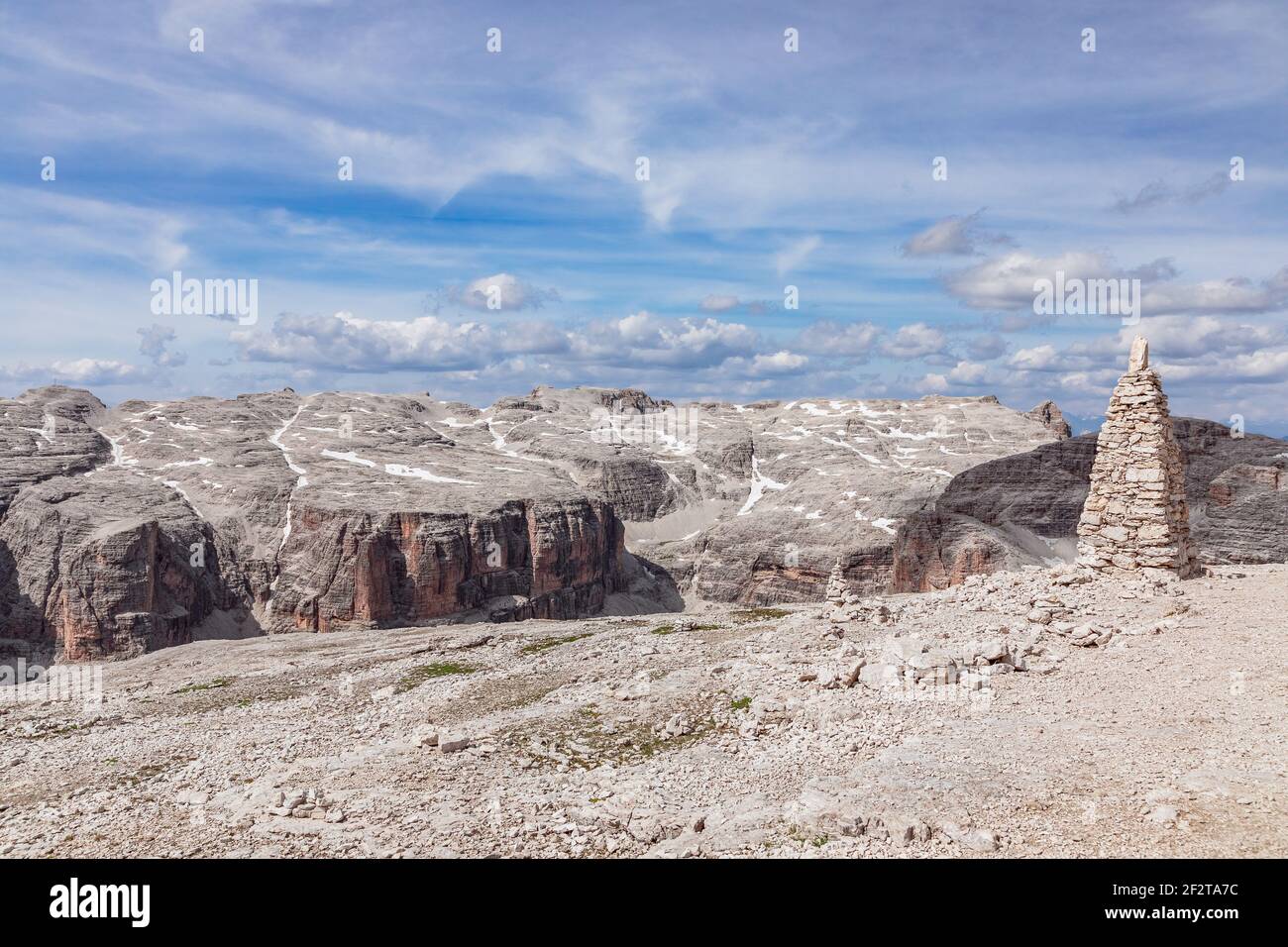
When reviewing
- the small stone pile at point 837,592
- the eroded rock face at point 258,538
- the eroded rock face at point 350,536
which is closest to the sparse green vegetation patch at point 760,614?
the small stone pile at point 837,592

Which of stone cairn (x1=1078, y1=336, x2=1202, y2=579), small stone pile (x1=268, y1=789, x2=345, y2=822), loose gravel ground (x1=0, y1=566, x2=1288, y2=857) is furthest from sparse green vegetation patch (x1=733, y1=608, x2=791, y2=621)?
small stone pile (x1=268, y1=789, x2=345, y2=822)

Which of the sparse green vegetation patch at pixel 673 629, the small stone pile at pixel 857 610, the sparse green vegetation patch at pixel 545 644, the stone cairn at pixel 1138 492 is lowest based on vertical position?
the sparse green vegetation patch at pixel 545 644

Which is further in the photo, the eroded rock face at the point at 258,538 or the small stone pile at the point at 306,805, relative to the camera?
the eroded rock face at the point at 258,538

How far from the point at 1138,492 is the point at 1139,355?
17.3ft

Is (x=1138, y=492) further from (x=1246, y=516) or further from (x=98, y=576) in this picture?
(x=98, y=576)

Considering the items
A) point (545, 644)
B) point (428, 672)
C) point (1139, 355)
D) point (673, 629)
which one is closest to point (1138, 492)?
point (1139, 355)

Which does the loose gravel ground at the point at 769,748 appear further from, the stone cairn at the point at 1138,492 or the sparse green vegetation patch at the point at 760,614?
Result: the sparse green vegetation patch at the point at 760,614

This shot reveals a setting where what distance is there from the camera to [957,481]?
5448 inches

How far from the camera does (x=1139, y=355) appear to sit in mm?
29859

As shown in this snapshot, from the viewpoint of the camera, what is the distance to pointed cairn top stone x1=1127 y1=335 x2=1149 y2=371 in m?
29.7

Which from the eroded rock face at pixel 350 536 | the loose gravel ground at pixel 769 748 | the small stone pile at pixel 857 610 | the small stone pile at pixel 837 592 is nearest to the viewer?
the loose gravel ground at pixel 769 748

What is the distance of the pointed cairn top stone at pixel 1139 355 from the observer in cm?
2970

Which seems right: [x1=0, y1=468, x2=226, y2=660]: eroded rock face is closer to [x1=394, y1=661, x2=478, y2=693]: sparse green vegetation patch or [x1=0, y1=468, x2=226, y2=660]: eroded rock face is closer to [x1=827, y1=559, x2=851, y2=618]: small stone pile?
[x1=394, y1=661, x2=478, y2=693]: sparse green vegetation patch
